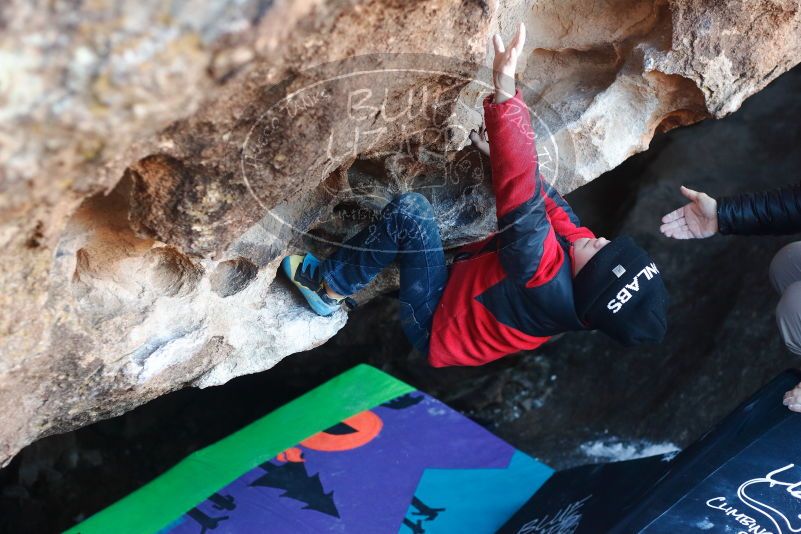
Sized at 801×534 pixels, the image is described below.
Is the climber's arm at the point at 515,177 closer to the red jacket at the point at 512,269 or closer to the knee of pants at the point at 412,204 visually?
the red jacket at the point at 512,269

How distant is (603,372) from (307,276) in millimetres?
1315

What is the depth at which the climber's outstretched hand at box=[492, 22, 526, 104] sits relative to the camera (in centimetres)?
111

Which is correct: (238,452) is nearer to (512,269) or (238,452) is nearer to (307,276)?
(307,276)

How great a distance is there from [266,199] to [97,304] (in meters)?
0.32

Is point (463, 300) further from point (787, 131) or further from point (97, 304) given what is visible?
point (787, 131)

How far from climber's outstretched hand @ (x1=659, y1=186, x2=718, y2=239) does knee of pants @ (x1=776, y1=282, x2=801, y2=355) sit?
0.18 meters

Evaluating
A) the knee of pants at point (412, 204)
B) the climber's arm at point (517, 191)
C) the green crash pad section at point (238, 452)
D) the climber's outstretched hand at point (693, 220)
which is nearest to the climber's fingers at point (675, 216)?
the climber's outstretched hand at point (693, 220)

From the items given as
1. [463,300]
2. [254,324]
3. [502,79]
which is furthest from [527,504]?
[502,79]

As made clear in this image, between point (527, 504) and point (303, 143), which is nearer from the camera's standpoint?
point (303, 143)

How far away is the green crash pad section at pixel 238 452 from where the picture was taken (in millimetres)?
1652

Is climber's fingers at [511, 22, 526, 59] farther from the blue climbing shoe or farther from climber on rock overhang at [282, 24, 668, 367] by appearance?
the blue climbing shoe

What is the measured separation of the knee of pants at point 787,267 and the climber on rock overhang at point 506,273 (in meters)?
0.33

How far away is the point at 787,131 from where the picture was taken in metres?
2.58

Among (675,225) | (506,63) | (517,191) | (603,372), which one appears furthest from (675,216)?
(603,372)
